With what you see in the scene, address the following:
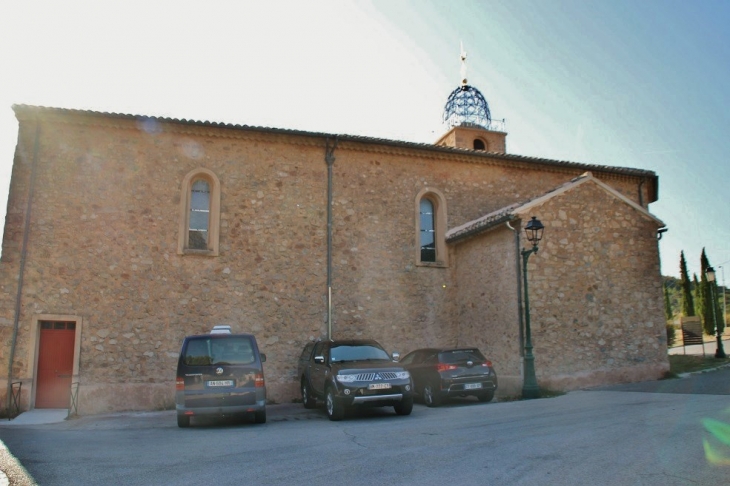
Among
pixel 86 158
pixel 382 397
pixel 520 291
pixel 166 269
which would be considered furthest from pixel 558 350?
pixel 86 158

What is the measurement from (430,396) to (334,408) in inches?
126

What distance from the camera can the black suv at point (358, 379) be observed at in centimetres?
1105

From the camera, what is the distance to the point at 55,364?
14.2 meters

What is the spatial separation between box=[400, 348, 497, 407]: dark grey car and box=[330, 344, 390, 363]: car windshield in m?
1.53

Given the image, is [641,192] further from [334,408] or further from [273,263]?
[334,408]

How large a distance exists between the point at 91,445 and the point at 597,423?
797 cm

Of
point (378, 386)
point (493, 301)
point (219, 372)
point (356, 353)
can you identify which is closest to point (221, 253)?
point (356, 353)

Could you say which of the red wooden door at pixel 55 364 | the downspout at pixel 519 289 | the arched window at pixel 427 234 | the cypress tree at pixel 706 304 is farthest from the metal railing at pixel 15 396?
the cypress tree at pixel 706 304

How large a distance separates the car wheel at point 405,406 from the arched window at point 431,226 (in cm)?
706

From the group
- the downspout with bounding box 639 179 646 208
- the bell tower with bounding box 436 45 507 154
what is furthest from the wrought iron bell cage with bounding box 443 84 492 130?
the downspout with bounding box 639 179 646 208

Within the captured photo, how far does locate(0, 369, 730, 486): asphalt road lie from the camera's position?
5957mm

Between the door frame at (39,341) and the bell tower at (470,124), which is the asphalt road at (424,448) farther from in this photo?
the bell tower at (470,124)

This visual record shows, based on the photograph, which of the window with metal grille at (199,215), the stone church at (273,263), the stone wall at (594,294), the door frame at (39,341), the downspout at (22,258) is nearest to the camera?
the downspout at (22,258)

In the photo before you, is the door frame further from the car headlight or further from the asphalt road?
the car headlight
